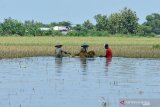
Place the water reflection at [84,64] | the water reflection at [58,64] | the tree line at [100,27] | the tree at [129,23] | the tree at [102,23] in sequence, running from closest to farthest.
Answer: the water reflection at [58,64]
the water reflection at [84,64]
the tree line at [100,27]
the tree at [129,23]
the tree at [102,23]

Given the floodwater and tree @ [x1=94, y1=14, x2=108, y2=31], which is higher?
tree @ [x1=94, y1=14, x2=108, y2=31]

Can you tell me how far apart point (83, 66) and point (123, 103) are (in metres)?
14.1

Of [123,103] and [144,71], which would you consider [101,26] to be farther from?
[123,103]

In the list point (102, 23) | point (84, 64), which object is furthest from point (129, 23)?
point (84, 64)

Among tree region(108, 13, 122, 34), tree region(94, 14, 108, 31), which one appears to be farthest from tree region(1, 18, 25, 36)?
tree region(94, 14, 108, 31)

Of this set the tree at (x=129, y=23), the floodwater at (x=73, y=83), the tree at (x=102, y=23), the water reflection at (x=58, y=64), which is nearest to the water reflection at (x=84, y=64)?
the floodwater at (x=73, y=83)

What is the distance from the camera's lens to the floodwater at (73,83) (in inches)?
540

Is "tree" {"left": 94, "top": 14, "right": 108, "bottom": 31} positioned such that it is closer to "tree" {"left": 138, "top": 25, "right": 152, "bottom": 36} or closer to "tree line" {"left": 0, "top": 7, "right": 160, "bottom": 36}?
"tree line" {"left": 0, "top": 7, "right": 160, "bottom": 36}

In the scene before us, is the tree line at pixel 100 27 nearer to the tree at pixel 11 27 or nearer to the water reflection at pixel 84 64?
the tree at pixel 11 27

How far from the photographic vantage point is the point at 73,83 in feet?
56.5

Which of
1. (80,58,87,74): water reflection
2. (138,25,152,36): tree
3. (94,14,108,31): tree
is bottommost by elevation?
(138,25,152,36): tree

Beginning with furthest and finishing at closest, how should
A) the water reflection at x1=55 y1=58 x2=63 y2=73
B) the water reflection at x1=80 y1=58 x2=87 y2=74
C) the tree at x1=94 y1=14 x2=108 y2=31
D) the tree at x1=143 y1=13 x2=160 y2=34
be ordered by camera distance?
the tree at x1=143 y1=13 x2=160 y2=34
the tree at x1=94 y1=14 x2=108 y2=31
the water reflection at x1=80 y1=58 x2=87 y2=74
the water reflection at x1=55 y1=58 x2=63 y2=73

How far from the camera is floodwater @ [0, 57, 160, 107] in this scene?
13.7 m

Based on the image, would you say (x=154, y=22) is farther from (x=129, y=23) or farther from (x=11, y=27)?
(x=11, y=27)
